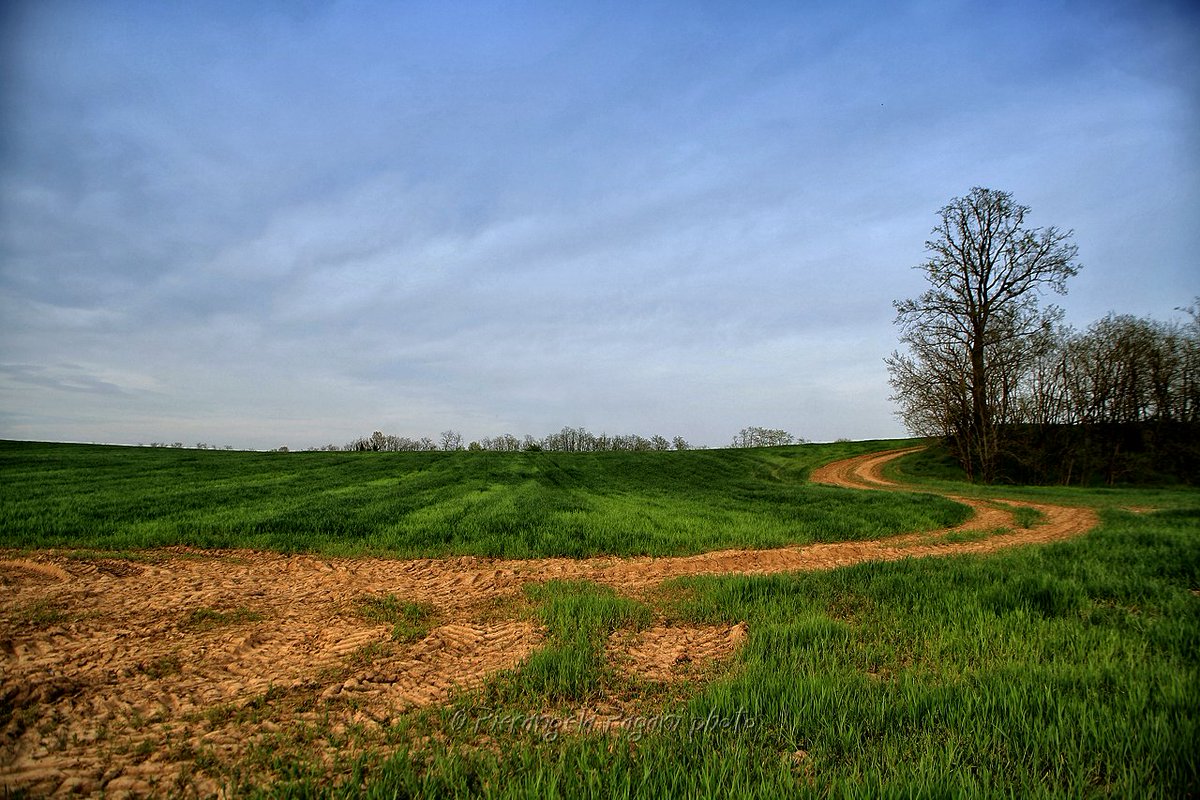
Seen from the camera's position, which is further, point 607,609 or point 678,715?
point 607,609

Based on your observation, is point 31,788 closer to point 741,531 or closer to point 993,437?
point 741,531

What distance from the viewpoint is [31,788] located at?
9.62 feet

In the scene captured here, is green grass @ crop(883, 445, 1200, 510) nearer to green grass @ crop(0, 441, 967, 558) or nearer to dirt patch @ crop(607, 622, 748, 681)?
green grass @ crop(0, 441, 967, 558)

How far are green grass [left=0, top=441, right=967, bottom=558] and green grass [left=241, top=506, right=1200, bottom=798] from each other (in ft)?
20.3

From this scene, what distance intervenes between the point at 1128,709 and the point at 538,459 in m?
42.2

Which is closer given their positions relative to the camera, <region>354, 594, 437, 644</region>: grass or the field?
the field

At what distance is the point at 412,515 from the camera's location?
14.6 meters

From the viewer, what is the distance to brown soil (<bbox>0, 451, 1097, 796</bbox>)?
3.42 metres

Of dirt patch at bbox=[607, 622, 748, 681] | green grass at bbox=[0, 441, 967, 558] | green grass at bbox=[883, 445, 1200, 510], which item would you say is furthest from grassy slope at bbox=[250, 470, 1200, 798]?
green grass at bbox=[883, 445, 1200, 510]

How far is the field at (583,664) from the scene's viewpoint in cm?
300

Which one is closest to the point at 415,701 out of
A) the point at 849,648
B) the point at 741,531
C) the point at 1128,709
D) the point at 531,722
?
the point at 531,722

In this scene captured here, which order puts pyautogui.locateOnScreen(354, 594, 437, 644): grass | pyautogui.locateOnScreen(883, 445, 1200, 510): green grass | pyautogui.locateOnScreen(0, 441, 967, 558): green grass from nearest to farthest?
pyautogui.locateOnScreen(354, 594, 437, 644): grass < pyautogui.locateOnScreen(0, 441, 967, 558): green grass < pyautogui.locateOnScreen(883, 445, 1200, 510): green grass

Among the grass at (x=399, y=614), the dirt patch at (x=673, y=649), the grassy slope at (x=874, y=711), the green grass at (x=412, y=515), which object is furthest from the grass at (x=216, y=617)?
the dirt patch at (x=673, y=649)

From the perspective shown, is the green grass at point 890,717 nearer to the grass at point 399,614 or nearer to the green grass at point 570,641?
the green grass at point 570,641
